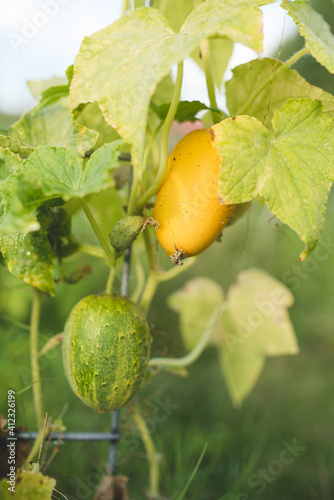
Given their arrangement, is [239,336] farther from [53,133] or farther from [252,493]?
[53,133]

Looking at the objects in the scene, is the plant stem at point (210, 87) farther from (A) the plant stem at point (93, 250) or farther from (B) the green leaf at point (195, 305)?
(B) the green leaf at point (195, 305)

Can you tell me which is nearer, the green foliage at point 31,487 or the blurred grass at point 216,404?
the green foliage at point 31,487

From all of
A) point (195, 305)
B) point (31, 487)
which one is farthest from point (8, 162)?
point (195, 305)

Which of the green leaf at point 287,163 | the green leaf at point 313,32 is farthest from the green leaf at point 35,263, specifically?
the green leaf at point 313,32

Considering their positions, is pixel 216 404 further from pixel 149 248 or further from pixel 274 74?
pixel 274 74

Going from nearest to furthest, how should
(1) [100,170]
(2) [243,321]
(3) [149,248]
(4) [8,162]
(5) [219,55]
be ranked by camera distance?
(1) [100,170]
(4) [8,162]
(3) [149,248]
(5) [219,55]
(2) [243,321]

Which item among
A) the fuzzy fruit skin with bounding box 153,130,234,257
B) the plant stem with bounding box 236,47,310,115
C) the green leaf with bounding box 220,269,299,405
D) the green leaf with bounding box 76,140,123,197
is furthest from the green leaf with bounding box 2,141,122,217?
the green leaf with bounding box 220,269,299,405
